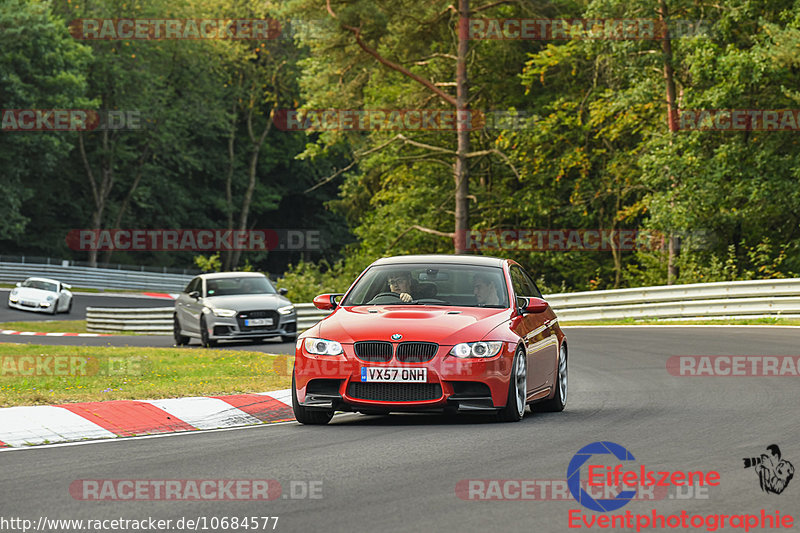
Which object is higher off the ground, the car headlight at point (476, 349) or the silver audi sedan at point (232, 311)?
the car headlight at point (476, 349)

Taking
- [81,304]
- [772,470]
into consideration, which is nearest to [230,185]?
[81,304]

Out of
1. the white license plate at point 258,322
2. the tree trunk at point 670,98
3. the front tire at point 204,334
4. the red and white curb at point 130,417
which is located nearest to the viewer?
the red and white curb at point 130,417

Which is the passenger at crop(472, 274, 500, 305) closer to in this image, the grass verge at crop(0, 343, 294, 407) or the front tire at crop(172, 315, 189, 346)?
the grass verge at crop(0, 343, 294, 407)

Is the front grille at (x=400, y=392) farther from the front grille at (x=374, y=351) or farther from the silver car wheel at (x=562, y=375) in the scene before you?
the silver car wheel at (x=562, y=375)

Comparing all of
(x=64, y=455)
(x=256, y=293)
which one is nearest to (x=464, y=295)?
(x=64, y=455)

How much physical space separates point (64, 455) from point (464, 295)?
13.7 feet

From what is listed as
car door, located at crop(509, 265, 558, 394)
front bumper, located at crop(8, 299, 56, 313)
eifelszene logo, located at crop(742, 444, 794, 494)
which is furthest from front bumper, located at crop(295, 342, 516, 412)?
front bumper, located at crop(8, 299, 56, 313)

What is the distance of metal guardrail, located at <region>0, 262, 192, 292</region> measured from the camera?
197 feet

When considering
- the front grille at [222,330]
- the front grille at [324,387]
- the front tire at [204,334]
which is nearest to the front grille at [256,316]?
the front grille at [222,330]

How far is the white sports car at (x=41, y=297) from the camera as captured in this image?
4503 cm

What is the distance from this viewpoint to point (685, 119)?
1230 inches

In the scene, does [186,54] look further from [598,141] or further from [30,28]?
[598,141]

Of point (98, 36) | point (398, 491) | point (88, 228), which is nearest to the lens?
point (398, 491)

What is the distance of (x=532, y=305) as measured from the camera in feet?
36.0
